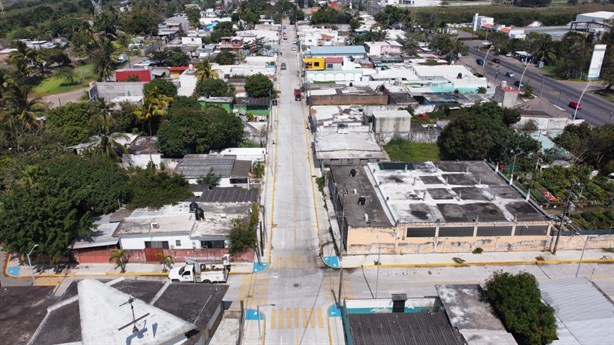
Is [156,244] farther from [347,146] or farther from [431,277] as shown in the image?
[347,146]

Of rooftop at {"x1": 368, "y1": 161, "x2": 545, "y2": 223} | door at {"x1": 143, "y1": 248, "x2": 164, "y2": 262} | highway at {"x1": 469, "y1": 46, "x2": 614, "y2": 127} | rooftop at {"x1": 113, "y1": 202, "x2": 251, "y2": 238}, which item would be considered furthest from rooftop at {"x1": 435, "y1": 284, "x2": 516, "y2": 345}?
highway at {"x1": 469, "y1": 46, "x2": 614, "y2": 127}

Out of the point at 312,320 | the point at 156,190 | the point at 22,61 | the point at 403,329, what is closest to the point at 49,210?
the point at 156,190

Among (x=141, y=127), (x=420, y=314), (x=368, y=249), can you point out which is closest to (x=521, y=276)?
(x=420, y=314)

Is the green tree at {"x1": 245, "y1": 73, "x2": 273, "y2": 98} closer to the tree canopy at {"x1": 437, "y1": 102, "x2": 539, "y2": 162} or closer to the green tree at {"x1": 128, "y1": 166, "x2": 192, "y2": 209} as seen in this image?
the tree canopy at {"x1": 437, "y1": 102, "x2": 539, "y2": 162}

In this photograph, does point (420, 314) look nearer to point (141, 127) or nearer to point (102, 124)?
point (102, 124)

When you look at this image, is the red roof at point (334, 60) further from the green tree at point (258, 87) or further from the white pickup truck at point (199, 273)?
the white pickup truck at point (199, 273)

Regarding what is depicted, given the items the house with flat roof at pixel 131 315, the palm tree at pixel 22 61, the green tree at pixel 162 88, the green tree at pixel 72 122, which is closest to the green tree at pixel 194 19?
the palm tree at pixel 22 61

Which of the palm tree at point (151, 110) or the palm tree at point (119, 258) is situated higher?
the palm tree at point (151, 110)
